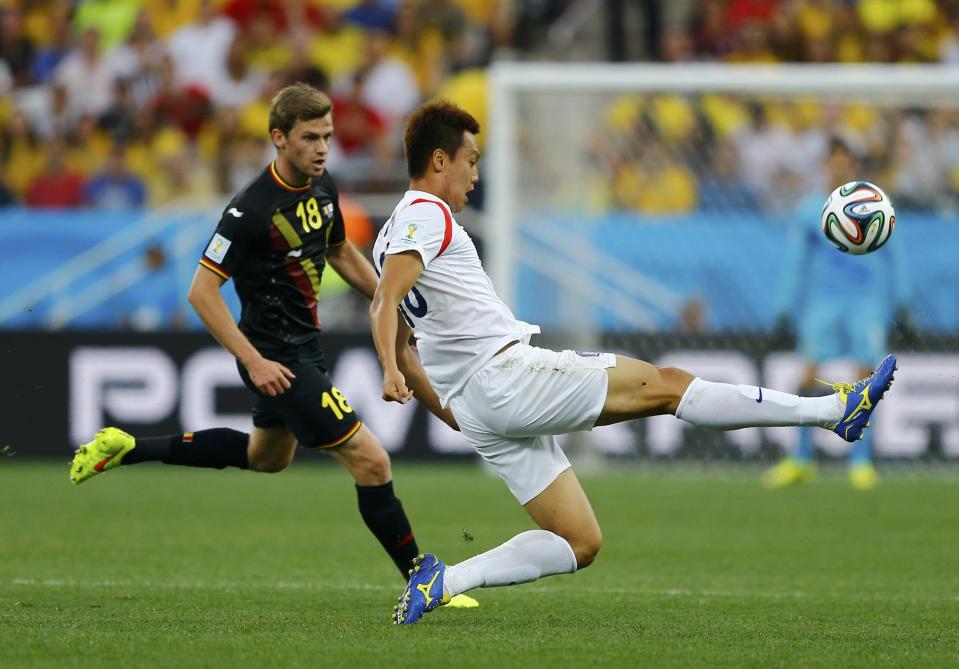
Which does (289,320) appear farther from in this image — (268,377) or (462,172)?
(462,172)

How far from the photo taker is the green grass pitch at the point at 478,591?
5.55m

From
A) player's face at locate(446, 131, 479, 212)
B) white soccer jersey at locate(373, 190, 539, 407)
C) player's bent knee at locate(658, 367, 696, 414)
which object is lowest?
player's bent knee at locate(658, 367, 696, 414)

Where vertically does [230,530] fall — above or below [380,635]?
below

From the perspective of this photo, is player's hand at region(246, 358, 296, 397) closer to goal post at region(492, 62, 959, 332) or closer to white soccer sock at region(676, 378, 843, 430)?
white soccer sock at region(676, 378, 843, 430)

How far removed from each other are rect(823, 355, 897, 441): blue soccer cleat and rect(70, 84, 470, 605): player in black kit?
1.69 meters

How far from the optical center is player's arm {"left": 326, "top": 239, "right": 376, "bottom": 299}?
7.19 metres

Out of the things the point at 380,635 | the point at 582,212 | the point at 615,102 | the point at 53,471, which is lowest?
the point at 53,471

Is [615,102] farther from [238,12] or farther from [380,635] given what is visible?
[380,635]

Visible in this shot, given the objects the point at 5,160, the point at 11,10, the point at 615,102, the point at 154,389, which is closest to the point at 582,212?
the point at 615,102

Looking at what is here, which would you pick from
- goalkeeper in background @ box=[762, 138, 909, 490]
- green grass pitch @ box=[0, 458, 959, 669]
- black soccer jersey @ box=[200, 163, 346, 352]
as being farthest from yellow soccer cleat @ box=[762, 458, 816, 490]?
black soccer jersey @ box=[200, 163, 346, 352]

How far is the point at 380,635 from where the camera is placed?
5.84 metres

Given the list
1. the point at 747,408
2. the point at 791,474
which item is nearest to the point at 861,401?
the point at 747,408

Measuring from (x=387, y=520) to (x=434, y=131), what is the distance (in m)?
1.80

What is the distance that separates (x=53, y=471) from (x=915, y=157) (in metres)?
8.53
